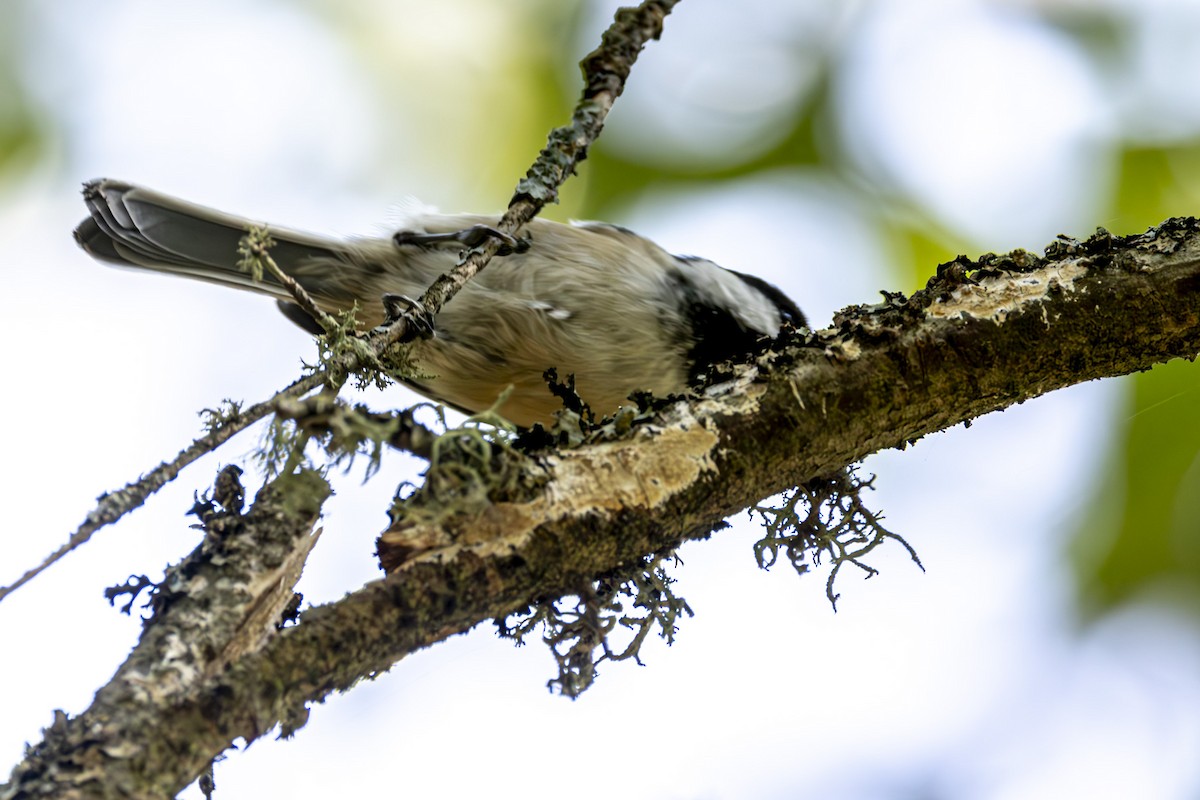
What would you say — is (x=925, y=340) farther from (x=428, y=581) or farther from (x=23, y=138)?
(x=23, y=138)

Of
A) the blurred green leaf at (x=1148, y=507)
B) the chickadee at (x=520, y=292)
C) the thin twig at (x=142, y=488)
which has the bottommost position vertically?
the thin twig at (x=142, y=488)

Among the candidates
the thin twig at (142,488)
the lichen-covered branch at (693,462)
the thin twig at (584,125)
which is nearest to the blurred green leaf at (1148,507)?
the lichen-covered branch at (693,462)

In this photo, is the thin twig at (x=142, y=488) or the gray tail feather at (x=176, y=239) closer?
the thin twig at (x=142, y=488)

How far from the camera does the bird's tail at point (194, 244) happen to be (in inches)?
90.9

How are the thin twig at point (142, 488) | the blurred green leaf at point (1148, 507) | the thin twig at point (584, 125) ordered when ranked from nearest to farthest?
the thin twig at point (142, 488), the thin twig at point (584, 125), the blurred green leaf at point (1148, 507)

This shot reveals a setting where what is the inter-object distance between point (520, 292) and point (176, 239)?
861mm

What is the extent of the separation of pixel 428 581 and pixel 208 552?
0.82 ft

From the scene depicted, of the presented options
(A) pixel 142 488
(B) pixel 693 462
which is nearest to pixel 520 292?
(B) pixel 693 462

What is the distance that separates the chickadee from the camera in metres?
2.24

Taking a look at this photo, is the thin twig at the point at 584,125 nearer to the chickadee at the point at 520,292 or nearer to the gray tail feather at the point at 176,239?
the chickadee at the point at 520,292

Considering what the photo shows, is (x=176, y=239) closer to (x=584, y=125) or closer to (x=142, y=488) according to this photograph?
(x=584, y=125)

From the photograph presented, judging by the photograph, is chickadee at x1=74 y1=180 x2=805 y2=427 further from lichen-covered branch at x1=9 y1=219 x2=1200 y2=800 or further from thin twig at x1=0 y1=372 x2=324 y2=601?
thin twig at x1=0 y1=372 x2=324 y2=601

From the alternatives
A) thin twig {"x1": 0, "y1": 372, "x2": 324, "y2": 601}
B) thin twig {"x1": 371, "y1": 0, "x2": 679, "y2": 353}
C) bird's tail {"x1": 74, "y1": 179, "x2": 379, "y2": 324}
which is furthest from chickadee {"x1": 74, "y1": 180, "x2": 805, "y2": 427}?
thin twig {"x1": 0, "y1": 372, "x2": 324, "y2": 601}

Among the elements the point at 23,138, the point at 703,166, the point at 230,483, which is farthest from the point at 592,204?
the point at 230,483
